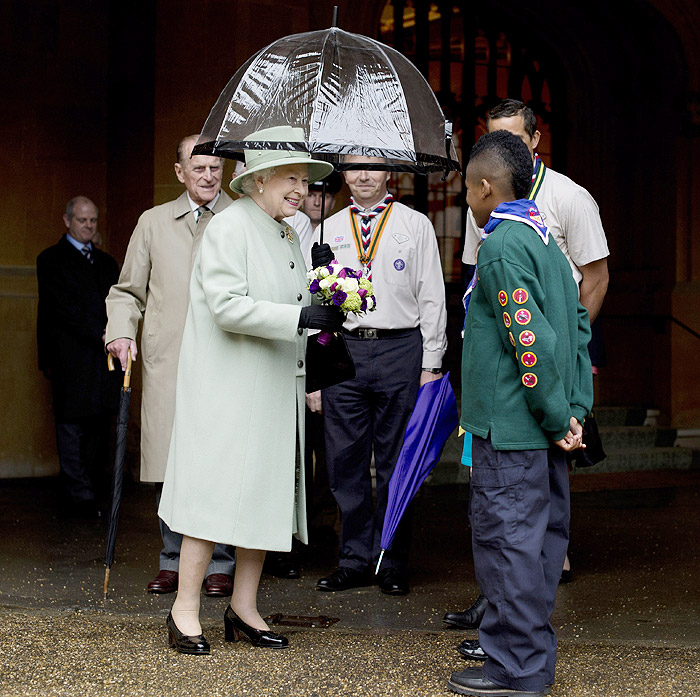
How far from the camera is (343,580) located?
5176 mm

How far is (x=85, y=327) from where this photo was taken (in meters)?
7.48

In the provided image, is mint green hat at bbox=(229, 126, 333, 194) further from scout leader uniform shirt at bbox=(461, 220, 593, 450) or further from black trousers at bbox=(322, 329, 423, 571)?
black trousers at bbox=(322, 329, 423, 571)

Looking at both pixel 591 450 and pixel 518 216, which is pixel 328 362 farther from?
pixel 591 450

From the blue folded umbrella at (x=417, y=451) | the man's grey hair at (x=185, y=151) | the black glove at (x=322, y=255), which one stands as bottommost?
the blue folded umbrella at (x=417, y=451)

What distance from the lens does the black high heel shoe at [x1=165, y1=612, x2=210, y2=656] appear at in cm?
402

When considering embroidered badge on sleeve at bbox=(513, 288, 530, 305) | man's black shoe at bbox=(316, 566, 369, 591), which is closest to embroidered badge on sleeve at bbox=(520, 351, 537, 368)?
embroidered badge on sleeve at bbox=(513, 288, 530, 305)

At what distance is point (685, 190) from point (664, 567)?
5.23 meters

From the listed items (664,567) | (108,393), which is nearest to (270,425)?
(664,567)

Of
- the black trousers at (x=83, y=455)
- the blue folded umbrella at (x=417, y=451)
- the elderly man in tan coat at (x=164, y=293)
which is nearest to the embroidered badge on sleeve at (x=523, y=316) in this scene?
the blue folded umbrella at (x=417, y=451)

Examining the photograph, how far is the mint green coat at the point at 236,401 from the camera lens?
13.1 feet

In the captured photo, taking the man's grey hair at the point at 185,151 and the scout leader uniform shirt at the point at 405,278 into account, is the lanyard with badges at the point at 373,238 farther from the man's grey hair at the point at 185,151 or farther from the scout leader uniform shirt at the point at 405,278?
Result: the man's grey hair at the point at 185,151

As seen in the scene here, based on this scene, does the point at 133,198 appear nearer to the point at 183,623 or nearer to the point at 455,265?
the point at 455,265

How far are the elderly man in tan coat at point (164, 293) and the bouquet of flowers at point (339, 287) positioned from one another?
1322 mm

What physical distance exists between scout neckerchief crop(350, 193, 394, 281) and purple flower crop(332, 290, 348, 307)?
1.24 m
